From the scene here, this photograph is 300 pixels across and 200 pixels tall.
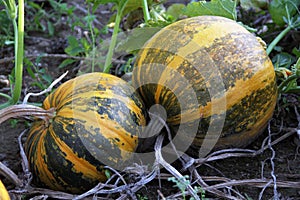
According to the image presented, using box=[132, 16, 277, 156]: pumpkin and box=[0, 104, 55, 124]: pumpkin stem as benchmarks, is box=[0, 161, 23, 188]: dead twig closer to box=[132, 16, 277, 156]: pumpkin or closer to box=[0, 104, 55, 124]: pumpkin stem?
box=[0, 104, 55, 124]: pumpkin stem

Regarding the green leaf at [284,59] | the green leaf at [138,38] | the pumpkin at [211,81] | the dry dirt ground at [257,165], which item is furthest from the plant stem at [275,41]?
the green leaf at [138,38]

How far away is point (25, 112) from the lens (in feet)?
6.75

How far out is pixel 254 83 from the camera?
2.11m

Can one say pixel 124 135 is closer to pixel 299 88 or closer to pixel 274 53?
pixel 299 88

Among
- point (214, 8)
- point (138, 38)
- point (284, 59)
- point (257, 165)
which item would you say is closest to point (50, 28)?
point (138, 38)

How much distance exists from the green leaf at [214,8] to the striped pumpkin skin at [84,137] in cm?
59

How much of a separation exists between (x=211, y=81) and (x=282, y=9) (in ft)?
A: 3.31

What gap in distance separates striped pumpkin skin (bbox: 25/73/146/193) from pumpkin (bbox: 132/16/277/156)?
179mm

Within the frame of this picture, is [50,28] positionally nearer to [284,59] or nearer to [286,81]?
[284,59]

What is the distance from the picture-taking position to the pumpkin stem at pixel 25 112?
2.03 metres

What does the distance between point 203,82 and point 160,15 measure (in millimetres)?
1063

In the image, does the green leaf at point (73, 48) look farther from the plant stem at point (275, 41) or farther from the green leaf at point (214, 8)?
the plant stem at point (275, 41)

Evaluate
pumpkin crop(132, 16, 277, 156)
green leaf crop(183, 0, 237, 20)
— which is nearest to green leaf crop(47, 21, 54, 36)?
green leaf crop(183, 0, 237, 20)

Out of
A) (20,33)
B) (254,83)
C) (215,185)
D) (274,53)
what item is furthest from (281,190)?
(20,33)
